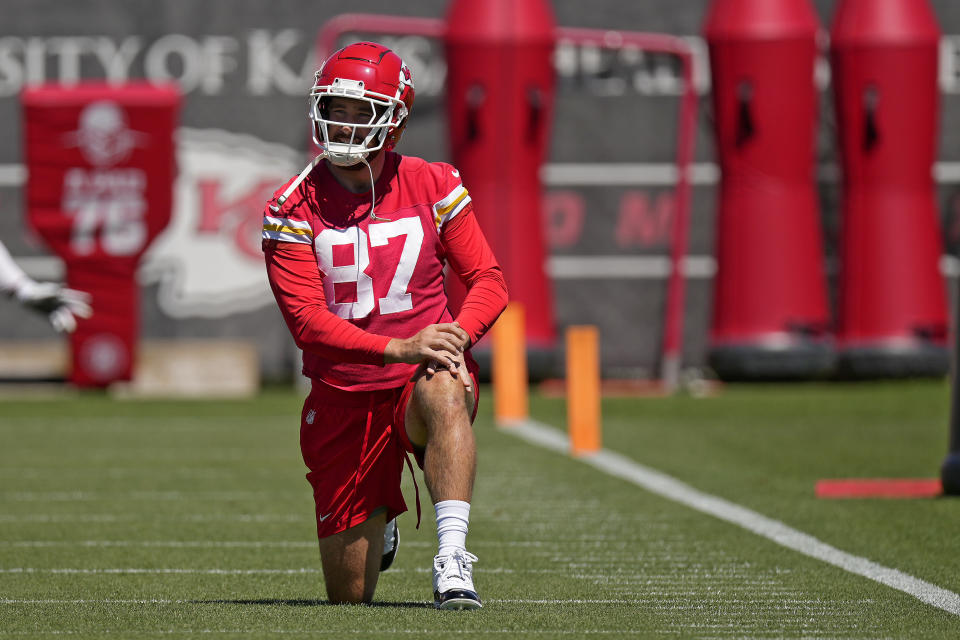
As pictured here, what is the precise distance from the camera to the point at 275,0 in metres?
21.7

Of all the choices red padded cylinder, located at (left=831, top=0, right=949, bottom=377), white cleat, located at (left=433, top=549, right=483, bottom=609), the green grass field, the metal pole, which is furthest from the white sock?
red padded cylinder, located at (left=831, top=0, right=949, bottom=377)

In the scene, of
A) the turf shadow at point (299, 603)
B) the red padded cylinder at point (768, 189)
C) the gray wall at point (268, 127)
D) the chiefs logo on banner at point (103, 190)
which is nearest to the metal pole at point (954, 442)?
the turf shadow at point (299, 603)

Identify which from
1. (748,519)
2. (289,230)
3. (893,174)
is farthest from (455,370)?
(893,174)

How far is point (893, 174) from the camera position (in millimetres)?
19906

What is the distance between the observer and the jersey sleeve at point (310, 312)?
561 centimetres

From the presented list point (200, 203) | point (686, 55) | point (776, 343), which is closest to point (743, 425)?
point (776, 343)

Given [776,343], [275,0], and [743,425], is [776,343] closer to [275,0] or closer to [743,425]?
[743,425]

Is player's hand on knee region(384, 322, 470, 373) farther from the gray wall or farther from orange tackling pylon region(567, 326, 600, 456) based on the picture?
the gray wall

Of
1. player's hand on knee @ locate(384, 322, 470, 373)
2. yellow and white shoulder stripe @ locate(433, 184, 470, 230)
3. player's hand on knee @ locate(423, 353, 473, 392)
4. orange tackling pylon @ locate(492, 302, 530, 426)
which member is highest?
yellow and white shoulder stripe @ locate(433, 184, 470, 230)

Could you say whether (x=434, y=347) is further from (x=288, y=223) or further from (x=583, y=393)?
(x=583, y=393)

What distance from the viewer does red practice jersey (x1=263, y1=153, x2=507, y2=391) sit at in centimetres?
573

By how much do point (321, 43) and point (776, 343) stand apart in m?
6.06

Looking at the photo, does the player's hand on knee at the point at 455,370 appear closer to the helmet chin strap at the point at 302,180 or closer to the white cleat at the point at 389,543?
the helmet chin strap at the point at 302,180

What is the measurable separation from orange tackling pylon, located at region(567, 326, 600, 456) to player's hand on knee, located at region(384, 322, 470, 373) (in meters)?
6.58
